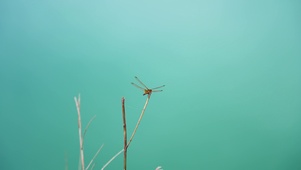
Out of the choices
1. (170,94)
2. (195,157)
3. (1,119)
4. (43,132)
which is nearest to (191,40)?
(170,94)

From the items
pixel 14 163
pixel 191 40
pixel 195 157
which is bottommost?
pixel 14 163

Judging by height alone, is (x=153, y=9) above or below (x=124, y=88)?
above

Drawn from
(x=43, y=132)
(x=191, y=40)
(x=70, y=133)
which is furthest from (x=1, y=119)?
(x=191, y=40)

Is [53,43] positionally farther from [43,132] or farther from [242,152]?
[242,152]

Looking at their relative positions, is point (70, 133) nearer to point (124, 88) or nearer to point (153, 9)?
point (124, 88)

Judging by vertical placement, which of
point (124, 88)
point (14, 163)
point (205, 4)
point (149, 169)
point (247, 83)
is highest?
point (205, 4)

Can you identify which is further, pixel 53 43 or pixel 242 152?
pixel 242 152
